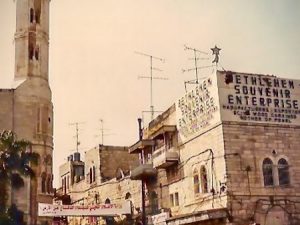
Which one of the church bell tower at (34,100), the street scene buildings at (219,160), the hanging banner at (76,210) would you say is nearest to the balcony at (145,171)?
the street scene buildings at (219,160)

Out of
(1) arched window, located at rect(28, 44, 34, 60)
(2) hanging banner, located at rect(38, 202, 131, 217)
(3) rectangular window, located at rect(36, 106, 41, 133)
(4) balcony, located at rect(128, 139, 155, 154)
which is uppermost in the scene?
(1) arched window, located at rect(28, 44, 34, 60)

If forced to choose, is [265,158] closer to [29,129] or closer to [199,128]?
[199,128]

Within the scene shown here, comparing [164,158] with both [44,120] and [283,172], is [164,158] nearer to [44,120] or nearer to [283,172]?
[283,172]

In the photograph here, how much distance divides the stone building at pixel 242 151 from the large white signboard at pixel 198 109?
0.13 feet

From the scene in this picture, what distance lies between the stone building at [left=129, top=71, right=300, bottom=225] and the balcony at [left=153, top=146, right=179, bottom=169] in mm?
1104

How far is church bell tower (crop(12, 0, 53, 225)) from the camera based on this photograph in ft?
109

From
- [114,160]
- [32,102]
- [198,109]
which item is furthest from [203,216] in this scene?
[114,160]

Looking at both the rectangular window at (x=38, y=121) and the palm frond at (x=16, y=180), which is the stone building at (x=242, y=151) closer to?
the palm frond at (x=16, y=180)

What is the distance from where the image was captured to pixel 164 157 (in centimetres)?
2417

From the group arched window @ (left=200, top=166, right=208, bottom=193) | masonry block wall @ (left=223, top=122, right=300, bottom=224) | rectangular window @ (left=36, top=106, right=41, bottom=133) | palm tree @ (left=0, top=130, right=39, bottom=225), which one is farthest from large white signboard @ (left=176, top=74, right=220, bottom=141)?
rectangular window @ (left=36, top=106, right=41, bottom=133)

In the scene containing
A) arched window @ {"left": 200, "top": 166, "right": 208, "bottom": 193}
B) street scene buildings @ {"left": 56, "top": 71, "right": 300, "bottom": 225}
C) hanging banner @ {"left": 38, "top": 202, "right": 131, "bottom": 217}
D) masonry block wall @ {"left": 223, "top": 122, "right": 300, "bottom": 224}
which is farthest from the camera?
hanging banner @ {"left": 38, "top": 202, "right": 131, "bottom": 217}

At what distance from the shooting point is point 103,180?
3700 centimetres

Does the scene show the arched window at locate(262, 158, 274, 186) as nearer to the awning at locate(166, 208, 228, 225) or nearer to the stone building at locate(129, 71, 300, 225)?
the stone building at locate(129, 71, 300, 225)

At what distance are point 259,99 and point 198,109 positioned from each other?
2.58 metres
